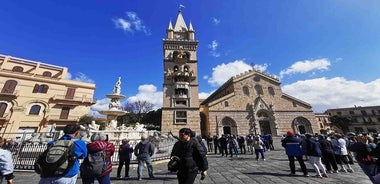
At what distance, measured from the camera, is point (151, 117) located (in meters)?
39.3

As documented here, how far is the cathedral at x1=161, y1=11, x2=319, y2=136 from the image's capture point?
2550 cm

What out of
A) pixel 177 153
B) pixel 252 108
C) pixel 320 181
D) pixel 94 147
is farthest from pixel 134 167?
pixel 252 108

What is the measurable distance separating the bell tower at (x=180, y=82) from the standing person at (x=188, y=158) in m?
21.5

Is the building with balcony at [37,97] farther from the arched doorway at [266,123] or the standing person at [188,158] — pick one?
the arched doorway at [266,123]

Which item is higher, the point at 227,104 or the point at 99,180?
the point at 227,104

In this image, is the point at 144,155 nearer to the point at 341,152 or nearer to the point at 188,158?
the point at 188,158

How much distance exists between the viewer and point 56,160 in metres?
2.45

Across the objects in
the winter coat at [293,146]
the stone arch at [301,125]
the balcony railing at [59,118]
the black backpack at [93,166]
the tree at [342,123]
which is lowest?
the black backpack at [93,166]

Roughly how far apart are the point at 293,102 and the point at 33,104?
39553 millimetres

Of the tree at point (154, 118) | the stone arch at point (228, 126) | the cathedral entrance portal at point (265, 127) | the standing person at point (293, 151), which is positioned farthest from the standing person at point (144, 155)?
the tree at point (154, 118)

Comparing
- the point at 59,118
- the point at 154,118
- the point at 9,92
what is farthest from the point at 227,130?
the point at 9,92

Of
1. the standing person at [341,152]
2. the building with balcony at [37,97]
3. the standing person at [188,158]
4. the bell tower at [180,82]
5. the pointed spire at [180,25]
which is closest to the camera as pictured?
the standing person at [188,158]

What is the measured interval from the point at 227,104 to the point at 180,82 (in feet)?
27.3

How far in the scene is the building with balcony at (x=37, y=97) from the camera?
74.3 feet
